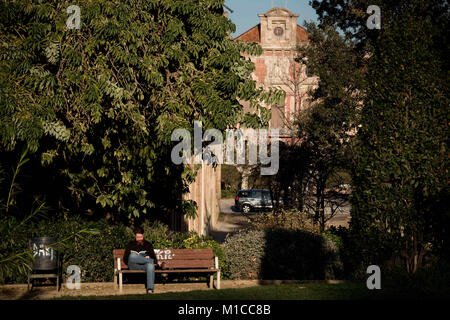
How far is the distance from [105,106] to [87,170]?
1711 mm

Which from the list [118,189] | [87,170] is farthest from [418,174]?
[87,170]

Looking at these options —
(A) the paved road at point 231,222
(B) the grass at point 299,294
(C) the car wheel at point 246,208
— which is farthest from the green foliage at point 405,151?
(C) the car wheel at point 246,208

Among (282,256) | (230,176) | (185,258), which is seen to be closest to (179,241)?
(185,258)

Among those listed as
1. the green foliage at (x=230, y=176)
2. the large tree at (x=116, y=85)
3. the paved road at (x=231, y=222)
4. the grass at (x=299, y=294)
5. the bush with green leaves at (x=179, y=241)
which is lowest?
the paved road at (x=231, y=222)

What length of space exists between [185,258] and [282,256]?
2339 millimetres

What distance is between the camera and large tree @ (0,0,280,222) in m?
11.2

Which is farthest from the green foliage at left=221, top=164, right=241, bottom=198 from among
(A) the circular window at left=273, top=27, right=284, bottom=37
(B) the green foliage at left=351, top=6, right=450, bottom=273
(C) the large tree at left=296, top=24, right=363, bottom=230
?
(B) the green foliage at left=351, top=6, right=450, bottom=273

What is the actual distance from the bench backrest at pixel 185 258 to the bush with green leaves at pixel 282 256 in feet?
3.44

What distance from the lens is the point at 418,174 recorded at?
35.5 ft

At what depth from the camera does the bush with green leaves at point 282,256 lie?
1352 centimetres

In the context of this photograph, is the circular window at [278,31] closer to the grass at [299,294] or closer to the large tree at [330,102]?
the large tree at [330,102]

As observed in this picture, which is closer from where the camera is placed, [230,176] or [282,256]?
[282,256]

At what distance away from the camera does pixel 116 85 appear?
1148 centimetres

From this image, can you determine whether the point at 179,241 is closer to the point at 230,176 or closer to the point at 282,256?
the point at 282,256
